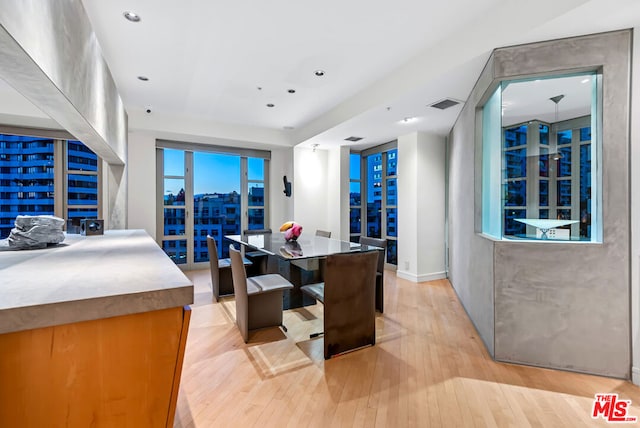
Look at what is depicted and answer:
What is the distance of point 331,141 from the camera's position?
222 inches

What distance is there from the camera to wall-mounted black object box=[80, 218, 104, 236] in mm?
2779

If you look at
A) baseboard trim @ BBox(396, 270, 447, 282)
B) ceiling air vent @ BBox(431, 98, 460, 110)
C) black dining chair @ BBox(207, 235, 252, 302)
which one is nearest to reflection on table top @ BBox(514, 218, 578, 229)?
ceiling air vent @ BBox(431, 98, 460, 110)

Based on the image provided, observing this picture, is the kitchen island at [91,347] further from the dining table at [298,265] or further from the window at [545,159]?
the window at [545,159]

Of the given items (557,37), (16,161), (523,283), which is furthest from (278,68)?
(16,161)

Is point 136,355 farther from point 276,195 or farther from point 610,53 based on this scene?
point 276,195

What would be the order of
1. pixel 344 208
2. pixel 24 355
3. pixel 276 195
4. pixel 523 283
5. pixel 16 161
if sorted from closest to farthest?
pixel 24 355 → pixel 523 283 → pixel 16 161 → pixel 344 208 → pixel 276 195

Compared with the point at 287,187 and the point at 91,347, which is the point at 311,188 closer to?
the point at 287,187

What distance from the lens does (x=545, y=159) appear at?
2541 mm

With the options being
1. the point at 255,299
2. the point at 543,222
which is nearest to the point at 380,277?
the point at 255,299

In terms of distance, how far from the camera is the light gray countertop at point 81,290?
815 mm

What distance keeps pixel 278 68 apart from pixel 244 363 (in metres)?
3.02

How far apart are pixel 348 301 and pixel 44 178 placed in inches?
200

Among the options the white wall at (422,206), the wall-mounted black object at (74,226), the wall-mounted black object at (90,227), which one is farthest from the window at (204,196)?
the white wall at (422,206)

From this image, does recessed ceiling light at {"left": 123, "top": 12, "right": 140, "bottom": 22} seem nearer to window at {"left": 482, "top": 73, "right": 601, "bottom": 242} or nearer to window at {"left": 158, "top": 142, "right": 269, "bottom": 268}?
window at {"left": 482, "top": 73, "right": 601, "bottom": 242}
